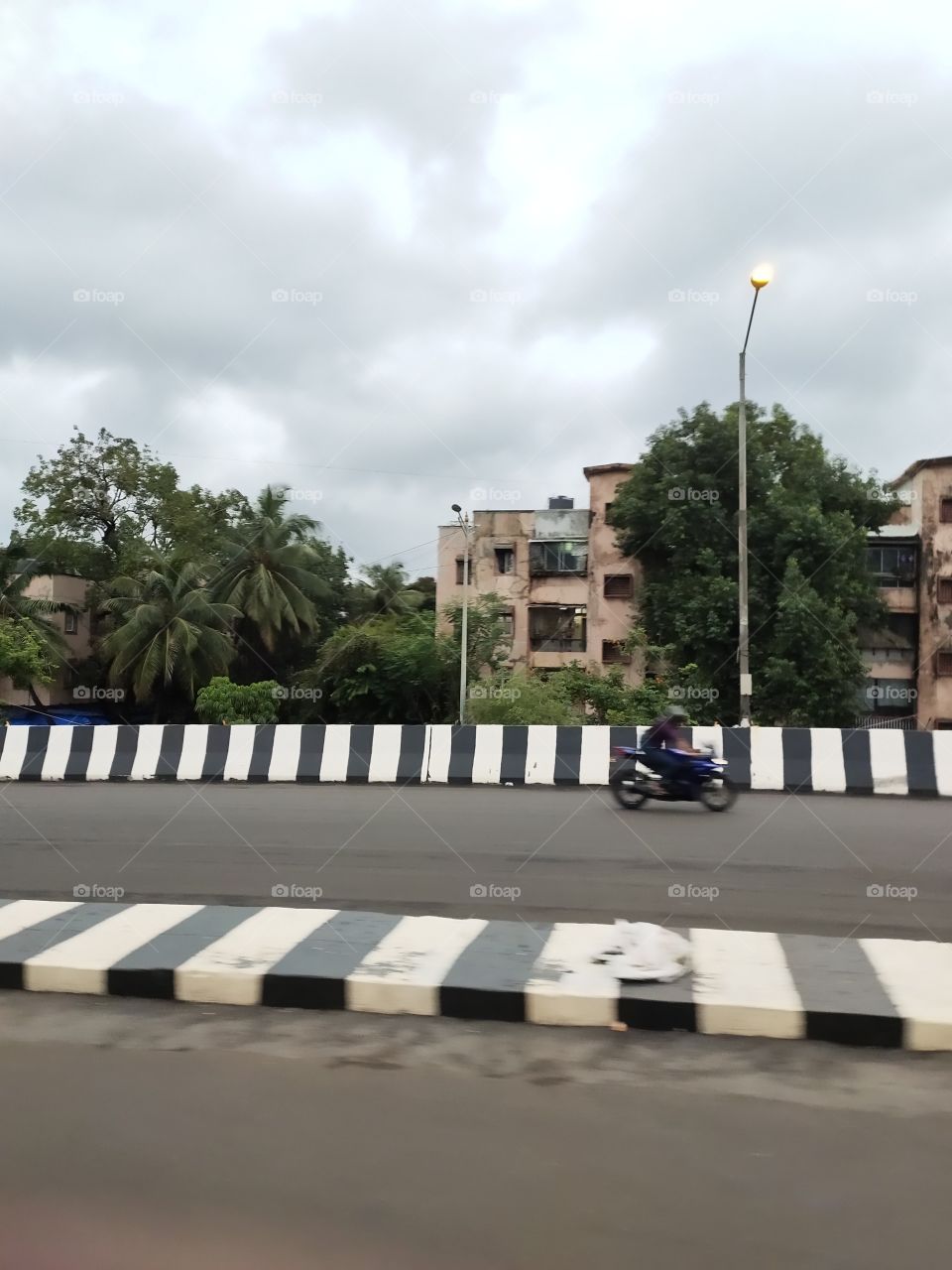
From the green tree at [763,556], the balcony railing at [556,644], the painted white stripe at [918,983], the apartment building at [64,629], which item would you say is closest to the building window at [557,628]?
the balcony railing at [556,644]

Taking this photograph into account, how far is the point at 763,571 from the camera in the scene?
39844 millimetres

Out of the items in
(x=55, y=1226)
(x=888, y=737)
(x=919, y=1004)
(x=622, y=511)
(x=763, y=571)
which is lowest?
(x=55, y=1226)

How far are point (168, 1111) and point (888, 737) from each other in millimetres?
12347

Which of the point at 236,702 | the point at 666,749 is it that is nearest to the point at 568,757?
the point at 666,749

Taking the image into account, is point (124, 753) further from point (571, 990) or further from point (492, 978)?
point (571, 990)

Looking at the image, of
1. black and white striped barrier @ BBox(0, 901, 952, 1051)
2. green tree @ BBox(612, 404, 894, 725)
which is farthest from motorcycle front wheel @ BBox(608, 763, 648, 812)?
green tree @ BBox(612, 404, 894, 725)

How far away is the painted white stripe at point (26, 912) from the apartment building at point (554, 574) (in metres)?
43.0

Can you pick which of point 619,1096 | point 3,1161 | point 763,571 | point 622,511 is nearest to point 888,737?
point 619,1096

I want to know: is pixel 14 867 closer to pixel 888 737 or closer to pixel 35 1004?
pixel 35 1004

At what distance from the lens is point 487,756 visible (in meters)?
15.3

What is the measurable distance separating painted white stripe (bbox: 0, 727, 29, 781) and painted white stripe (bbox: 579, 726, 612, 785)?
25.3 ft

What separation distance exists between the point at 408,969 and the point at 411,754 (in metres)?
10.6

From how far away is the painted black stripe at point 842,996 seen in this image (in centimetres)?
412

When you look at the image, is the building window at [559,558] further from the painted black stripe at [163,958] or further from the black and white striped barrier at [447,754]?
the painted black stripe at [163,958]
